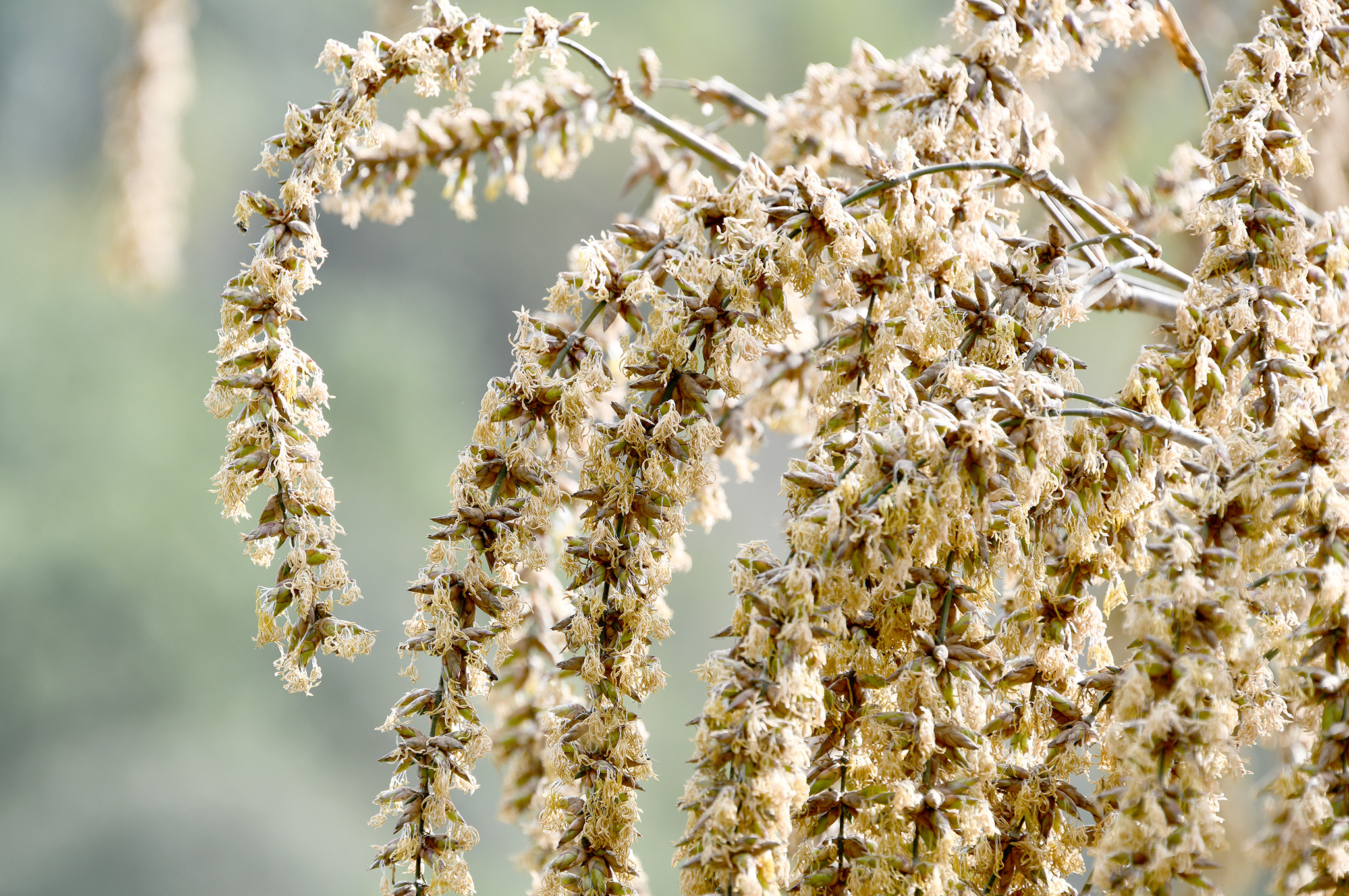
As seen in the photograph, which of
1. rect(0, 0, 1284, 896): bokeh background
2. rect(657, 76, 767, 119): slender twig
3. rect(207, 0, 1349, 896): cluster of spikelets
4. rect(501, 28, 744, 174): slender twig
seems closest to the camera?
rect(207, 0, 1349, 896): cluster of spikelets

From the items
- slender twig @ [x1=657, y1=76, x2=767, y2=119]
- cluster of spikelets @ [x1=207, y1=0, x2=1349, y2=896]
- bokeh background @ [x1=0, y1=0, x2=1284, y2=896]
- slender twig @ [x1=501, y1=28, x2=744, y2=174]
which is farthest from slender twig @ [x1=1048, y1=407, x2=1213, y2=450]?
bokeh background @ [x1=0, y1=0, x2=1284, y2=896]

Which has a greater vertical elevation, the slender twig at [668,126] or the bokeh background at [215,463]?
the bokeh background at [215,463]

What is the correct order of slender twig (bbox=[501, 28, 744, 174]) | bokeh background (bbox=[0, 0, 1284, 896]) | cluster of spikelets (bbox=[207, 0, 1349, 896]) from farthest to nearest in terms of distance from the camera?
bokeh background (bbox=[0, 0, 1284, 896]), slender twig (bbox=[501, 28, 744, 174]), cluster of spikelets (bbox=[207, 0, 1349, 896])

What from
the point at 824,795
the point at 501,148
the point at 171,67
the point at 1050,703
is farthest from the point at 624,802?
the point at 171,67

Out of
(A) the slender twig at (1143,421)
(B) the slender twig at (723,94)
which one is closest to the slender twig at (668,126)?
(B) the slender twig at (723,94)

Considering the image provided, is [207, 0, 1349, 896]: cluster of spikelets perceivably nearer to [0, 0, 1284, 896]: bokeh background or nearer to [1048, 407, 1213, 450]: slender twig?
[1048, 407, 1213, 450]: slender twig

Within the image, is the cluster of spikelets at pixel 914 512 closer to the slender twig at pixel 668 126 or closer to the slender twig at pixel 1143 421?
the slender twig at pixel 1143 421

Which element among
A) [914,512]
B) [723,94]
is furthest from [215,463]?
[914,512]
